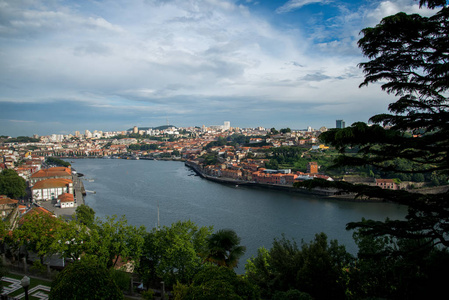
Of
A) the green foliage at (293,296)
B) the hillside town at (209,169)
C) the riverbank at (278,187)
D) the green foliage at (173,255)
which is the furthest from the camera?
the riverbank at (278,187)

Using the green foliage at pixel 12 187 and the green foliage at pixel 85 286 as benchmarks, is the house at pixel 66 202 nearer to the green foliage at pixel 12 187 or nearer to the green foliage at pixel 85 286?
the green foliage at pixel 12 187

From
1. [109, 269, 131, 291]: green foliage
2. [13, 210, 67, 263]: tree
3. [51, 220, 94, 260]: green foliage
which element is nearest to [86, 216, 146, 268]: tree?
[51, 220, 94, 260]: green foliage

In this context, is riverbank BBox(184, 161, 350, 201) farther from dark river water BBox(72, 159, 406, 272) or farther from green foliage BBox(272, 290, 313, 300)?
green foliage BBox(272, 290, 313, 300)

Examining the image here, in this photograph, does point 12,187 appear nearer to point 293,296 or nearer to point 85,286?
point 85,286

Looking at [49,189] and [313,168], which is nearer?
[49,189]

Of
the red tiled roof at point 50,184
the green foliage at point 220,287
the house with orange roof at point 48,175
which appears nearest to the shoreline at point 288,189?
the house with orange roof at point 48,175

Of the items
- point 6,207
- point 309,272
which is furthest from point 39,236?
point 6,207

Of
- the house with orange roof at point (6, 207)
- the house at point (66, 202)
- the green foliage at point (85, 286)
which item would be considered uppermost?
the green foliage at point (85, 286)

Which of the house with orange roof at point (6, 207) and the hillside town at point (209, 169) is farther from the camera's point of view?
the hillside town at point (209, 169)
